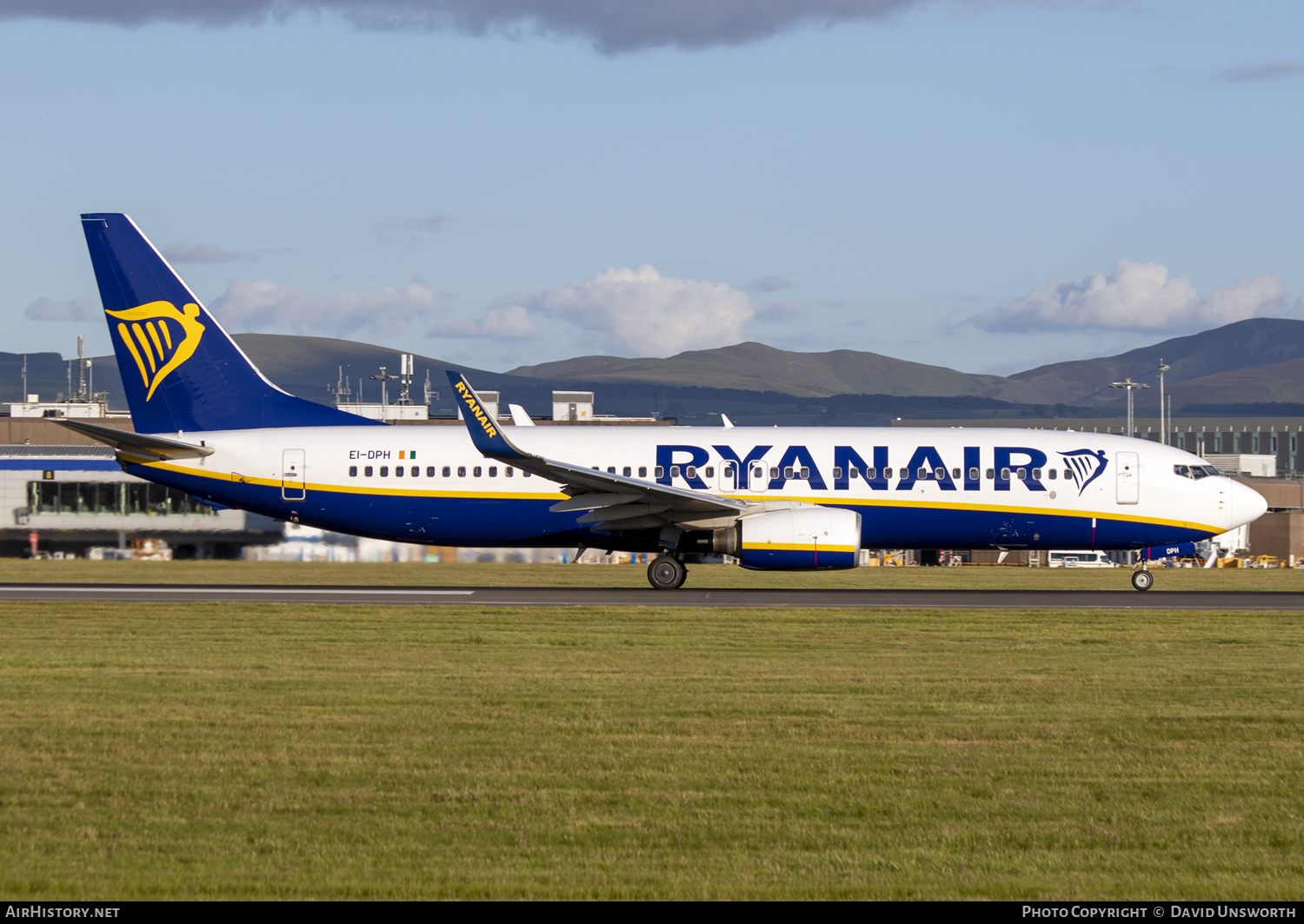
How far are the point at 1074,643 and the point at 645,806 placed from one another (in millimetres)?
12689

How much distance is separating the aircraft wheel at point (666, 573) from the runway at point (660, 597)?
16.0 inches

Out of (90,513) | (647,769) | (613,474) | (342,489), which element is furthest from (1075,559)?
(647,769)

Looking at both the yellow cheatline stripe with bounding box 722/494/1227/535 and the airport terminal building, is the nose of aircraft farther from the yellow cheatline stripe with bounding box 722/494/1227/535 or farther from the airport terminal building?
the airport terminal building

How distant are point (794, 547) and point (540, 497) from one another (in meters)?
6.58

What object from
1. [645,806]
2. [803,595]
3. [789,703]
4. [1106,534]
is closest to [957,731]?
[789,703]

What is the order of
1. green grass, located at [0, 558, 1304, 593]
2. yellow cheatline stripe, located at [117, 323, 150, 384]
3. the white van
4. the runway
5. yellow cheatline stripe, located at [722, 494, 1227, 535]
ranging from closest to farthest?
1. the runway
2. yellow cheatline stripe, located at [722, 494, 1227, 535]
3. yellow cheatline stripe, located at [117, 323, 150, 384]
4. green grass, located at [0, 558, 1304, 593]
5. the white van

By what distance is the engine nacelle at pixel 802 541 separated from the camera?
29547 mm

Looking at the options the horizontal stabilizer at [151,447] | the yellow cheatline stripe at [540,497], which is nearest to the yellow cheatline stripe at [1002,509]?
the yellow cheatline stripe at [540,497]

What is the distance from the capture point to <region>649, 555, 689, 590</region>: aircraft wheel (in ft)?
106

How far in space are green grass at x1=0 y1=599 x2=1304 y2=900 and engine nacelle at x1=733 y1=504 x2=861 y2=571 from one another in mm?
8737

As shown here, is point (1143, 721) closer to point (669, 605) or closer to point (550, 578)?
point (669, 605)

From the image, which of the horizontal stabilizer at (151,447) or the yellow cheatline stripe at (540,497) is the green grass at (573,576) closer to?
the yellow cheatline stripe at (540,497)

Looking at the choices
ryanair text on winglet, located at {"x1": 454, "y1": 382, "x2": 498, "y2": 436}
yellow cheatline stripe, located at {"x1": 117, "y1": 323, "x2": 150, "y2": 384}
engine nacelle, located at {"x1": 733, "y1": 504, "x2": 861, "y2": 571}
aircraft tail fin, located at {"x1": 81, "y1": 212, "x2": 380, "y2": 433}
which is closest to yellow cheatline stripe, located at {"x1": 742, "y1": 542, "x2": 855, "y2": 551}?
engine nacelle, located at {"x1": 733, "y1": 504, "x2": 861, "y2": 571}

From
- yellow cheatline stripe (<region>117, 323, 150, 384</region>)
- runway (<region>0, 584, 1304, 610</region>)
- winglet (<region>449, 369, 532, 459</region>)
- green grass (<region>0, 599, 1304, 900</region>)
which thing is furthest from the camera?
yellow cheatline stripe (<region>117, 323, 150, 384</region>)
